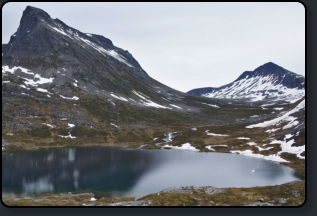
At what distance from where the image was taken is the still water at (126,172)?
4775 cm

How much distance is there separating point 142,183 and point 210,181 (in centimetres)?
1672

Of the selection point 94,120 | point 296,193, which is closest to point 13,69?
point 94,120

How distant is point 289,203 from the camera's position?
105ft

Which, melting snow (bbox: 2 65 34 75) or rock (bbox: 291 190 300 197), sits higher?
melting snow (bbox: 2 65 34 75)

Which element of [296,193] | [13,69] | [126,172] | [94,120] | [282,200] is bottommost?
[126,172]

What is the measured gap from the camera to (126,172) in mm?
60250

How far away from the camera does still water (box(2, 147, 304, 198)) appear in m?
47.8

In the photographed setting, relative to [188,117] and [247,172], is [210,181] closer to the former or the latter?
[247,172]

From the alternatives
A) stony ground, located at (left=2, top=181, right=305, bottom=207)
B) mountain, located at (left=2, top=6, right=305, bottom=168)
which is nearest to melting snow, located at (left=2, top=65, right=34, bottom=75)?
mountain, located at (left=2, top=6, right=305, bottom=168)

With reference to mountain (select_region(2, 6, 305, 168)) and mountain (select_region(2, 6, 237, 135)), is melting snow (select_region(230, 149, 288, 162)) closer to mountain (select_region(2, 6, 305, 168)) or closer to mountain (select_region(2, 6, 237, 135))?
mountain (select_region(2, 6, 305, 168))

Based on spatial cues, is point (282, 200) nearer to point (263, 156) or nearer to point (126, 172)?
point (126, 172)

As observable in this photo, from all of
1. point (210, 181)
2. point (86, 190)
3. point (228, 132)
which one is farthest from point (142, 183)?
point (228, 132)

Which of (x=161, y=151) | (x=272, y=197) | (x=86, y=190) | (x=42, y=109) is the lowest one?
(x=86, y=190)

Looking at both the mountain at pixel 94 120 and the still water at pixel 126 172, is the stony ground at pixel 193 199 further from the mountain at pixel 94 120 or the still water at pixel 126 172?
the mountain at pixel 94 120
